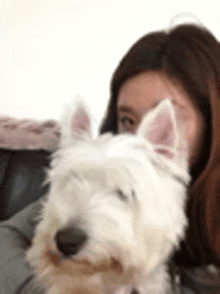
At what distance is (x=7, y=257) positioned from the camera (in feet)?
2.12

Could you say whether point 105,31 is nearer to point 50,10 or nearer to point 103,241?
point 50,10

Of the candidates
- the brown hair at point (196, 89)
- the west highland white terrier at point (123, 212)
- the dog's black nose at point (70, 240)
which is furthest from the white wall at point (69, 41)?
the dog's black nose at point (70, 240)

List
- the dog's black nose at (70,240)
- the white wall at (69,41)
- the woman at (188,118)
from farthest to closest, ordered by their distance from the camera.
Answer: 1. the white wall at (69,41)
2. the woman at (188,118)
3. the dog's black nose at (70,240)

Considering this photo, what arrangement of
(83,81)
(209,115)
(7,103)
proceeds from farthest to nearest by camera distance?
(7,103)
(83,81)
(209,115)

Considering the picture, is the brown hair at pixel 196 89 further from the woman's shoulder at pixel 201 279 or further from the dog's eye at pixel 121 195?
the dog's eye at pixel 121 195

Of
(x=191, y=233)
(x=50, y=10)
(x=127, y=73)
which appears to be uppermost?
(x=50, y=10)

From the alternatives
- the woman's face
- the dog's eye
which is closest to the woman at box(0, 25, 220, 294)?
the woman's face

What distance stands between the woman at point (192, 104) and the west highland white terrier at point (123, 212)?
5 cm

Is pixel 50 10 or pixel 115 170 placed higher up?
pixel 50 10

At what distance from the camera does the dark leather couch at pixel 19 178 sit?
0.80 meters

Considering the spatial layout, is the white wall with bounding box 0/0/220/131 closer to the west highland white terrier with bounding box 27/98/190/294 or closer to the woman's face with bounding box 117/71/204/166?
the woman's face with bounding box 117/71/204/166

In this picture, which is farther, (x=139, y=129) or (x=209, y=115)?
(x=209, y=115)

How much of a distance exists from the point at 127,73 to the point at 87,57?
0.15 m

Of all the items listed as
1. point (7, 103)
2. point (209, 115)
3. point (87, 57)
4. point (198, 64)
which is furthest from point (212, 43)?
point (7, 103)
